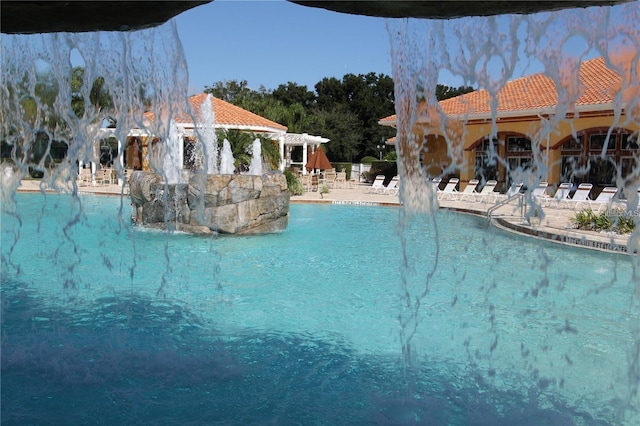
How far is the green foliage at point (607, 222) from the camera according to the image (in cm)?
1182

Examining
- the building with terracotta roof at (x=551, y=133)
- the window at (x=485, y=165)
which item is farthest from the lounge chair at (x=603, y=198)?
the window at (x=485, y=165)

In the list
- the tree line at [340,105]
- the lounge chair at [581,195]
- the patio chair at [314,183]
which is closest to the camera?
the lounge chair at [581,195]

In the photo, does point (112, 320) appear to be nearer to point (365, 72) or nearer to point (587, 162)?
point (587, 162)

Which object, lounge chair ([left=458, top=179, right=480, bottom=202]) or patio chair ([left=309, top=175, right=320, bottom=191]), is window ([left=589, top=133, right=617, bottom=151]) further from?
patio chair ([left=309, top=175, right=320, bottom=191])

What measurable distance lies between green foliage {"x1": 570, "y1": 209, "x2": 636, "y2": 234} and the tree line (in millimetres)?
27846

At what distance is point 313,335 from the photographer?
228 inches

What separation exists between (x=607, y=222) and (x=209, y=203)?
8.33 m

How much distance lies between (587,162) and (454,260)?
579 inches

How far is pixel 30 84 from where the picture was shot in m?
6.11

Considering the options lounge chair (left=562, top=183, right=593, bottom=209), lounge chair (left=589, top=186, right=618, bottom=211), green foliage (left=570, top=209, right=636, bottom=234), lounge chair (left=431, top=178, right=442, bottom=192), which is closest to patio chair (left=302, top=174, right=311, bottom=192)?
lounge chair (left=431, top=178, right=442, bottom=192)

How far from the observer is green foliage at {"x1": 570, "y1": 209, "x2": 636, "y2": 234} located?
11.8 metres

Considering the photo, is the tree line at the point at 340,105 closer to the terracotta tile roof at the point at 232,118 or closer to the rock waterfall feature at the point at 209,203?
the terracotta tile roof at the point at 232,118

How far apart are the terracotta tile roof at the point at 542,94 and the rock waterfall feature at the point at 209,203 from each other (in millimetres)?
8356

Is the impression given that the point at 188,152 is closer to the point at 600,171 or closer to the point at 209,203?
the point at 209,203
